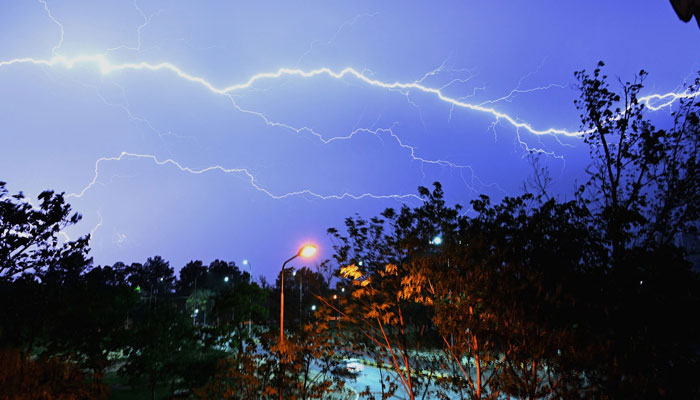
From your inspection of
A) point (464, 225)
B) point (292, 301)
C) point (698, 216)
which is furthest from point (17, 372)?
point (292, 301)

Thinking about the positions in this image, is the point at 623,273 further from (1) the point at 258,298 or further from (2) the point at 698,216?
(1) the point at 258,298

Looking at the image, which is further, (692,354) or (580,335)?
(692,354)

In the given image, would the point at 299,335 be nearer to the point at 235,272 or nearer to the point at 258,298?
the point at 258,298

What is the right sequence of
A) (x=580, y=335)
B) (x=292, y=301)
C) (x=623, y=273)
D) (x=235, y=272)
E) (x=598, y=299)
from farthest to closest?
(x=235, y=272), (x=292, y=301), (x=623, y=273), (x=598, y=299), (x=580, y=335)

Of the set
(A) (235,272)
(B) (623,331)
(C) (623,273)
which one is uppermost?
(A) (235,272)

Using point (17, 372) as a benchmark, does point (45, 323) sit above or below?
above

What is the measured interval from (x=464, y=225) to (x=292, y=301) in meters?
36.3

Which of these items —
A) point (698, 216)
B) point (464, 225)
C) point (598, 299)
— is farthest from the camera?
point (464, 225)

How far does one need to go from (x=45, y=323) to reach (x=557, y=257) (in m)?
11.6

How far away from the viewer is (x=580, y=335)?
4633 mm

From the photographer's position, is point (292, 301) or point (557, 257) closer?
point (557, 257)

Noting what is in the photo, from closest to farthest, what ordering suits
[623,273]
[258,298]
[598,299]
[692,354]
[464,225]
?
[692,354] → [598,299] → [623,273] → [464,225] → [258,298]

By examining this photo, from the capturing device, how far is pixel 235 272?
81688 mm

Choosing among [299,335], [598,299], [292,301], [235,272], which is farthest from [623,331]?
[235,272]
